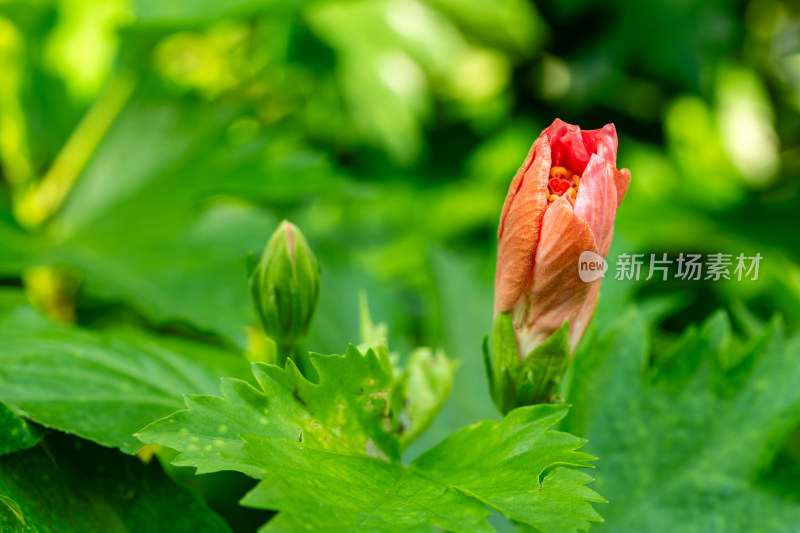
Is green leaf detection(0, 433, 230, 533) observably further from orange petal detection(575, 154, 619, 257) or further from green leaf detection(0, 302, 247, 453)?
orange petal detection(575, 154, 619, 257)

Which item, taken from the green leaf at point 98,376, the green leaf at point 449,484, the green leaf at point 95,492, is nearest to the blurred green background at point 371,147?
the green leaf at point 98,376

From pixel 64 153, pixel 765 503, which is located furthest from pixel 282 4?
pixel 765 503

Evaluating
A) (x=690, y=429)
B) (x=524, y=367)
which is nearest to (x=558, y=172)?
(x=524, y=367)

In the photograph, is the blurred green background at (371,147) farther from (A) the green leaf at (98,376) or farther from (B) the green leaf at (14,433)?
(B) the green leaf at (14,433)

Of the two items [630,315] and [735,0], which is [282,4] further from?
[735,0]

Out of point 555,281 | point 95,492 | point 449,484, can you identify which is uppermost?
point 555,281

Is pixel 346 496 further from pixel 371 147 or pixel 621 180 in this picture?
pixel 371 147

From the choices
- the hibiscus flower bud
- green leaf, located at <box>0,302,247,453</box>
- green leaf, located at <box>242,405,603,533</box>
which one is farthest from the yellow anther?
green leaf, located at <box>0,302,247,453</box>
